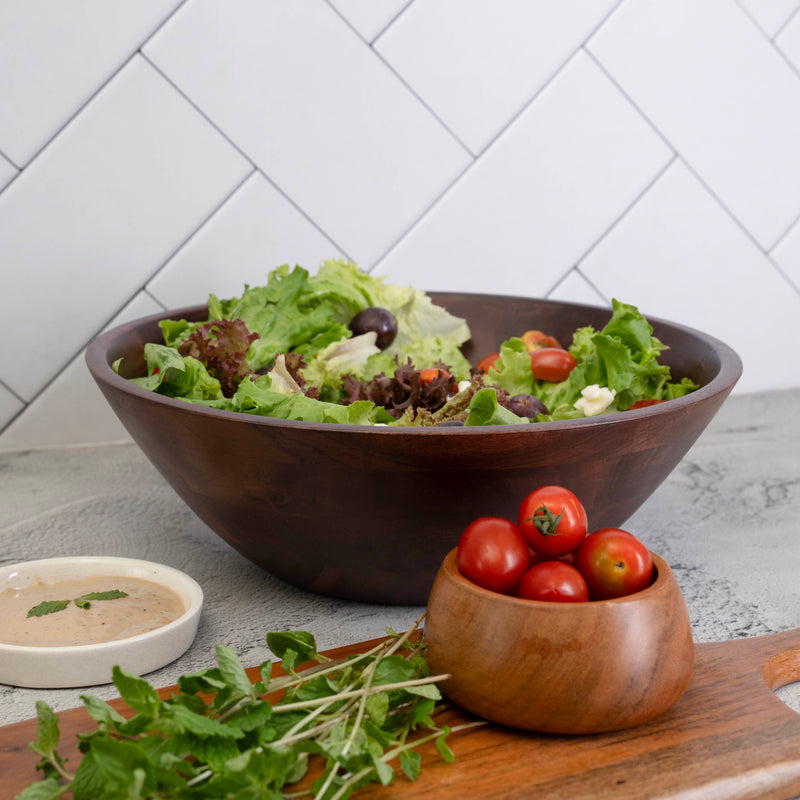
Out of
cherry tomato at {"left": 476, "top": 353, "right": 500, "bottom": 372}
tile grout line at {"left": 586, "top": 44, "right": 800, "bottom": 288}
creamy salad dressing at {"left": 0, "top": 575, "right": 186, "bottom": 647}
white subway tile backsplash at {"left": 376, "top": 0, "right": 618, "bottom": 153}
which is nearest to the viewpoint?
creamy salad dressing at {"left": 0, "top": 575, "right": 186, "bottom": 647}

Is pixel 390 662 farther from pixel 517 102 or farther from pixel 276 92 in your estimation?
pixel 517 102

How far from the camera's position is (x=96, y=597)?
860 millimetres

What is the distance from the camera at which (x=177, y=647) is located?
0.82 meters

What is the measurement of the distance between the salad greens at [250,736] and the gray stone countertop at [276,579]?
0.48ft

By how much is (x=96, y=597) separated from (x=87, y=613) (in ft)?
0.09

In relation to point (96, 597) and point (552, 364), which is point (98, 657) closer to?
point (96, 597)

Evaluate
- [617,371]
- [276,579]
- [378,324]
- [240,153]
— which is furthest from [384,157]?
[276,579]

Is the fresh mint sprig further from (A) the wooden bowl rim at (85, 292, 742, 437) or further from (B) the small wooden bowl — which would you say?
(B) the small wooden bowl

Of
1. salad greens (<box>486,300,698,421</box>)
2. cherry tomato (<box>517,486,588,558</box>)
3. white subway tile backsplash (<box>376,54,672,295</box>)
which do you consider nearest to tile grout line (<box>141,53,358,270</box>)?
white subway tile backsplash (<box>376,54,672,295</box>)

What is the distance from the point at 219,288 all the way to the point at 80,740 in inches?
36.5

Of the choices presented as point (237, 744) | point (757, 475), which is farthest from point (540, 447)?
point (757, 475)

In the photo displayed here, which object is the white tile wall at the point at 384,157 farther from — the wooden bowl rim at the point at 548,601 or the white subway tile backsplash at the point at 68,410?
the wooden bowl rim at the point at 548,601

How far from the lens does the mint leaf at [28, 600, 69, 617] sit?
83cm

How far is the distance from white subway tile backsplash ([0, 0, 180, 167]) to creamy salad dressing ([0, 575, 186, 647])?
74 cm
